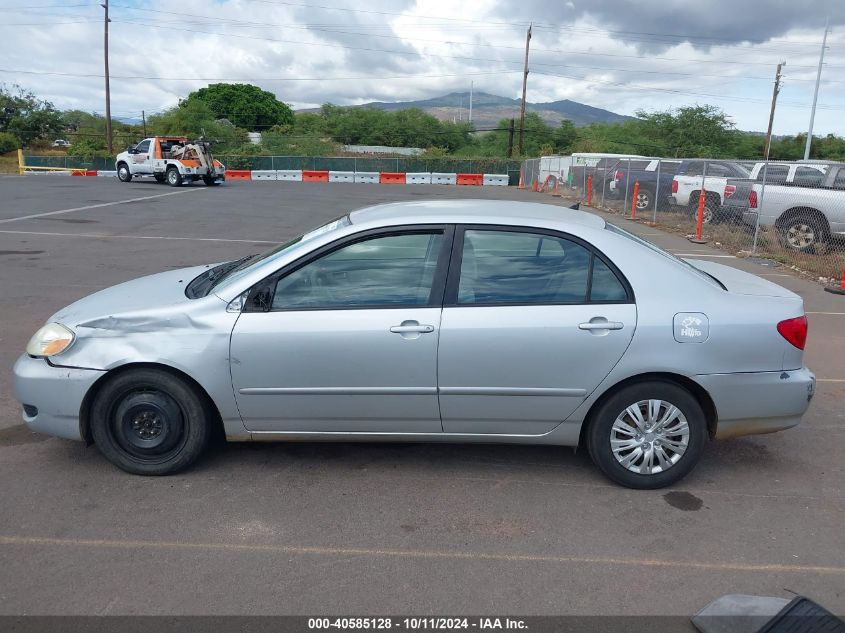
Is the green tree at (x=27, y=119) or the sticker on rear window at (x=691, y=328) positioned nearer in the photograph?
the sticker on rear window at (x=691, y=328)

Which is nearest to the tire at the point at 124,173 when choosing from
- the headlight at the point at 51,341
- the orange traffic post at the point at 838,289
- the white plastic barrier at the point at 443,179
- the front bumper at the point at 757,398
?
the white plastic barrier at the point at 443,179

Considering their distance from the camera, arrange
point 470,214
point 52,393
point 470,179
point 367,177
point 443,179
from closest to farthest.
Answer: point 52,393 → point 470,214 → point 470,179 → point 443,179 → point 367,177

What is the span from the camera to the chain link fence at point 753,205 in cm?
1324

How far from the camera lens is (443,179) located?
1743 inches

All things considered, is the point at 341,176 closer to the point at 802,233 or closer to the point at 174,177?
the point at 174,177

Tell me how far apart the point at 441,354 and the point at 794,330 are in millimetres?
2009

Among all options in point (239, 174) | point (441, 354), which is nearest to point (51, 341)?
point (441, 354)

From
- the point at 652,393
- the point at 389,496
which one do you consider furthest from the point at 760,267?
the point at 389,496

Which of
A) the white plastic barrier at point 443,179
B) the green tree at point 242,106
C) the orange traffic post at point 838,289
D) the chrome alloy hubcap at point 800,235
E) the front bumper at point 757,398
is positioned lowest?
the orange traffic post at point 838,289

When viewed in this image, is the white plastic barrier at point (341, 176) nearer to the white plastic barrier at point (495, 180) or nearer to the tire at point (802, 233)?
the white plastic barrier at point (495, 180)

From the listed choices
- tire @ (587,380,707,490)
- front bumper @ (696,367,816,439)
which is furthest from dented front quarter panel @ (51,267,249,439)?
front bumper @ (696,367,816,439)

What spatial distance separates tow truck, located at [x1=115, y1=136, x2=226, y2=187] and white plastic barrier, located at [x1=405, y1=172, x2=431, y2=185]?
1395 cm

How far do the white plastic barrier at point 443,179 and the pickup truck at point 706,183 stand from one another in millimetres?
24869

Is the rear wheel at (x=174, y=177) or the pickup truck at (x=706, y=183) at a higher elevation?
the pickup truck at (x=706, y=183)
